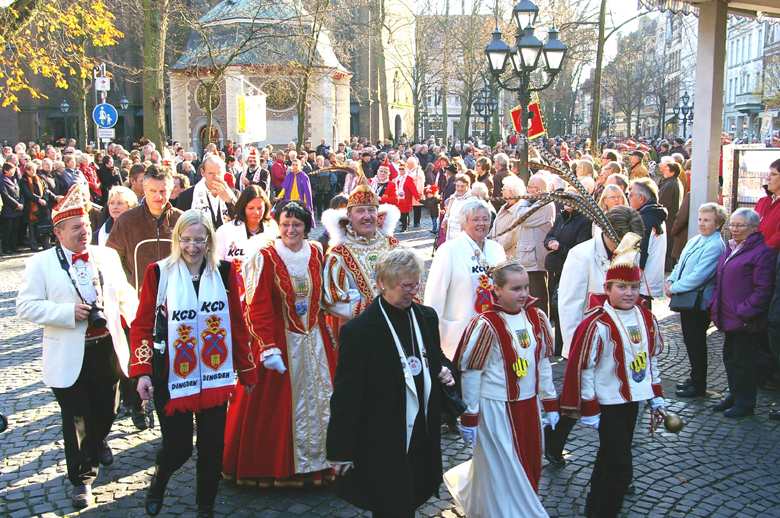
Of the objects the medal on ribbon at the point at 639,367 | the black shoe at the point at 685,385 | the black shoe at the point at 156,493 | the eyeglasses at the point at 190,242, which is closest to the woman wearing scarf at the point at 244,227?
the eyeglasses at the point at 190,242

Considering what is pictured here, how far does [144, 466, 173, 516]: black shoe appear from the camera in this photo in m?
4.24

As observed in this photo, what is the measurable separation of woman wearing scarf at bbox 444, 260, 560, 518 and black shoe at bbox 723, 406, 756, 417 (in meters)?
2.71

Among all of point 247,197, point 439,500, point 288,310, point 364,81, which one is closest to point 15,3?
point 247,197

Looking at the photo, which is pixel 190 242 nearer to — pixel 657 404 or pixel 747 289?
pixel 657 404

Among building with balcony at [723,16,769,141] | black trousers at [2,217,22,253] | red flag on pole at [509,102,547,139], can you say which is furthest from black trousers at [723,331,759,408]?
building with balcony at [723,16,769,141]

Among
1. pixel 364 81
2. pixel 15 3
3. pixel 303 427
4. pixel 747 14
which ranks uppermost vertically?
pixel 364 81

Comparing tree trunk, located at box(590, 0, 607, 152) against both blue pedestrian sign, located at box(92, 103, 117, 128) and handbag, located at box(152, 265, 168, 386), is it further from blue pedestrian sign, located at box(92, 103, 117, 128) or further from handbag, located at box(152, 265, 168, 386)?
handbag, located at box(152, 265, 168, 386)

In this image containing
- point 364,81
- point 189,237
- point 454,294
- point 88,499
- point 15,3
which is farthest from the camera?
point 364,81

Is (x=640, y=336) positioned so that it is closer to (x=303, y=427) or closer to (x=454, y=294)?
(x=454, y=294)

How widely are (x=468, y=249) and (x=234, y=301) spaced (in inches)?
74.7

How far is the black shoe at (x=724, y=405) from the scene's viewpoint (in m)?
6.29

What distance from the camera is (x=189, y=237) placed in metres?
4.15

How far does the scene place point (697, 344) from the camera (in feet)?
21.7

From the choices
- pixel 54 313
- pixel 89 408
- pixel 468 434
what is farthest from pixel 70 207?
pixel 468 434
